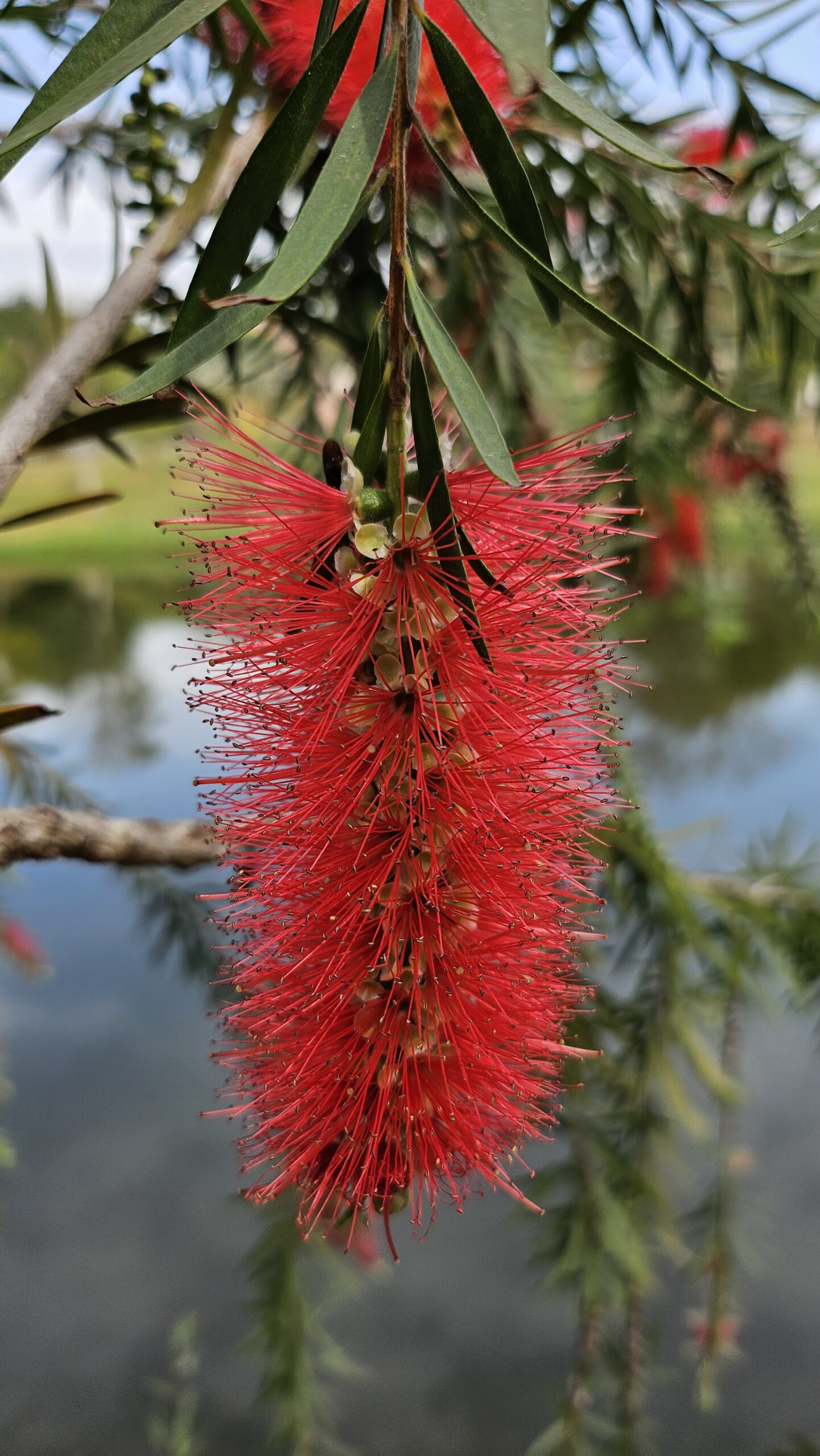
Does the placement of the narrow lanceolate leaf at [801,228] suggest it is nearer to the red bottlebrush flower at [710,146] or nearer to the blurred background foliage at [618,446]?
the blurred background foliage at [618,446]

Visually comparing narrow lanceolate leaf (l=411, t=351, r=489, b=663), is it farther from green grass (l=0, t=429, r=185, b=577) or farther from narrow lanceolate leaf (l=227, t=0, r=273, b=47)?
green grass (l=0, t=429, r=185, b=577)

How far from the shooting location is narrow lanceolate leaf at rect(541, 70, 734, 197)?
0.58 ft

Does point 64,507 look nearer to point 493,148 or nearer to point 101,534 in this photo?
point 493,148

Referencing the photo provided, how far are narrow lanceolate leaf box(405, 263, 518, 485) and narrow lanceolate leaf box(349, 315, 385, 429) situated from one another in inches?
0.7

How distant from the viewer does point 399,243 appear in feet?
0.71

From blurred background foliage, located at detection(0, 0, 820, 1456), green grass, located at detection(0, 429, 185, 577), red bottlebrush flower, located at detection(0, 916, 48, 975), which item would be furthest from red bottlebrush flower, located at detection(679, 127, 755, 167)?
green grass, located at detection(0, 429, 185, 577)

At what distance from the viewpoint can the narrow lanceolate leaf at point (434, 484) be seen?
0.77 feet

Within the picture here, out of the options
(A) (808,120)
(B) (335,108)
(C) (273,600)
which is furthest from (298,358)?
(C) (273,600)

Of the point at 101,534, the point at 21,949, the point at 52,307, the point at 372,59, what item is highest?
the point at 101,534

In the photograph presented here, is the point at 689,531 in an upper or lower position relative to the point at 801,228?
upper

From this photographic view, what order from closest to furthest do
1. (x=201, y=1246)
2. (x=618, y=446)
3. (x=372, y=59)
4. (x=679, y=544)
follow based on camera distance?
(x=372, y=59) < (x=618, y=446) < (x=679, y=544) < (x=201, y=1246)

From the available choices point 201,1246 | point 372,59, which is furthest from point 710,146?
point 201,1246

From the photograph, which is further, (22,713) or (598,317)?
→ (22,713)

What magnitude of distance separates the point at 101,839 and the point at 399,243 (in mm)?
341
